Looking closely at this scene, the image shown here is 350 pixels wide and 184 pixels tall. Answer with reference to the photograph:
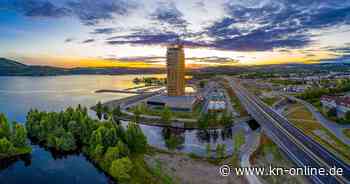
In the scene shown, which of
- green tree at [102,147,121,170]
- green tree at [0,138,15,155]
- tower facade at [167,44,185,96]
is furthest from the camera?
tower facade at [167,44,185,96]

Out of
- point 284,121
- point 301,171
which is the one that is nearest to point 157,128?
point 284,121

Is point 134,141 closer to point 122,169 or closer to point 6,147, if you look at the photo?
point 122,169

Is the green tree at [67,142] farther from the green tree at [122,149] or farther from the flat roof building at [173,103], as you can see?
the flat roof building at [173,103]

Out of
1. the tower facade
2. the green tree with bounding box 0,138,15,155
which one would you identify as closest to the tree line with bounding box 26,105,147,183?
the green tree with bounding box 0,138,15,155

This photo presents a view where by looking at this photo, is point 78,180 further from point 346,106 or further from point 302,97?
point 302,97

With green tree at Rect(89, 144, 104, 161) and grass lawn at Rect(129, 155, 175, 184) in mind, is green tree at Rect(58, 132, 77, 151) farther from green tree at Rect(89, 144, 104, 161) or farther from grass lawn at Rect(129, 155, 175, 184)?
grass lawn at Rect(129, 155, 175, 184)

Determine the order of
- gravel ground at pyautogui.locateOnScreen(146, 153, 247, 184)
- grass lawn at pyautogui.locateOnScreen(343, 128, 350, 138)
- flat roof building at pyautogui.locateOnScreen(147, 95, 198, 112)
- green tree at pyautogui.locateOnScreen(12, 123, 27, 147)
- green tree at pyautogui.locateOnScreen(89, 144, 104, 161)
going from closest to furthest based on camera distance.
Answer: gravel ground at pyautogui.locateOnScreen(146, 153, 247, 184) → green tree at pyautogui.locateOnScreen(89, 144, 104, 161) → green tree at pyautogui.locateOnScreen(12, 123, 27, 147) → grass lawn at pyautogui.locateOnScreen(343, 128, 350, 138) → flat roof building at pyautogui.locateOnScreen(147, 95, 198, 112)
